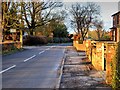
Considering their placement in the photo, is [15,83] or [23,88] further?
[15,83]

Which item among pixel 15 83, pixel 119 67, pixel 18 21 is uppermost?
pixel 18 21

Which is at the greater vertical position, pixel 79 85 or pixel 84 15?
pixel 84 15

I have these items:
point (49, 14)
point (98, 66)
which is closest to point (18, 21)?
point (49, 14)

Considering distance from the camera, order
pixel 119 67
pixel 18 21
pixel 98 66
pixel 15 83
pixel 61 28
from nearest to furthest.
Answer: pixel 119 67 < pixel 15 83 < pixel 98 66 < pixel 18 21 < pixel 61 28

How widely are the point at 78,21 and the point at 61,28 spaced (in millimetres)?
29230

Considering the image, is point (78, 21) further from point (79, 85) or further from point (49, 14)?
point (79, 85)

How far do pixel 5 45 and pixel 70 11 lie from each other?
33564 millimetres

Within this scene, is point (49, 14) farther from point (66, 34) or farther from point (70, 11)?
point (66, 34)

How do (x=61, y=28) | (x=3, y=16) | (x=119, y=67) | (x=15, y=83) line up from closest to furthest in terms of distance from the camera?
(x=119, y=67) < (x=15, y=83) < (x=3, y=16) < (x=61, y=28)

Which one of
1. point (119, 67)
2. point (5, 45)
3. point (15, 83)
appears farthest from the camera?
point (5, 45)

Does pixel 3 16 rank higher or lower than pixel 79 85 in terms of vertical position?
higher

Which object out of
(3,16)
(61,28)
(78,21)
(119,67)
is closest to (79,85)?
(119,67)

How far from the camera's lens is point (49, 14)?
6419 centimetres

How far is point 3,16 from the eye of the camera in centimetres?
3966
